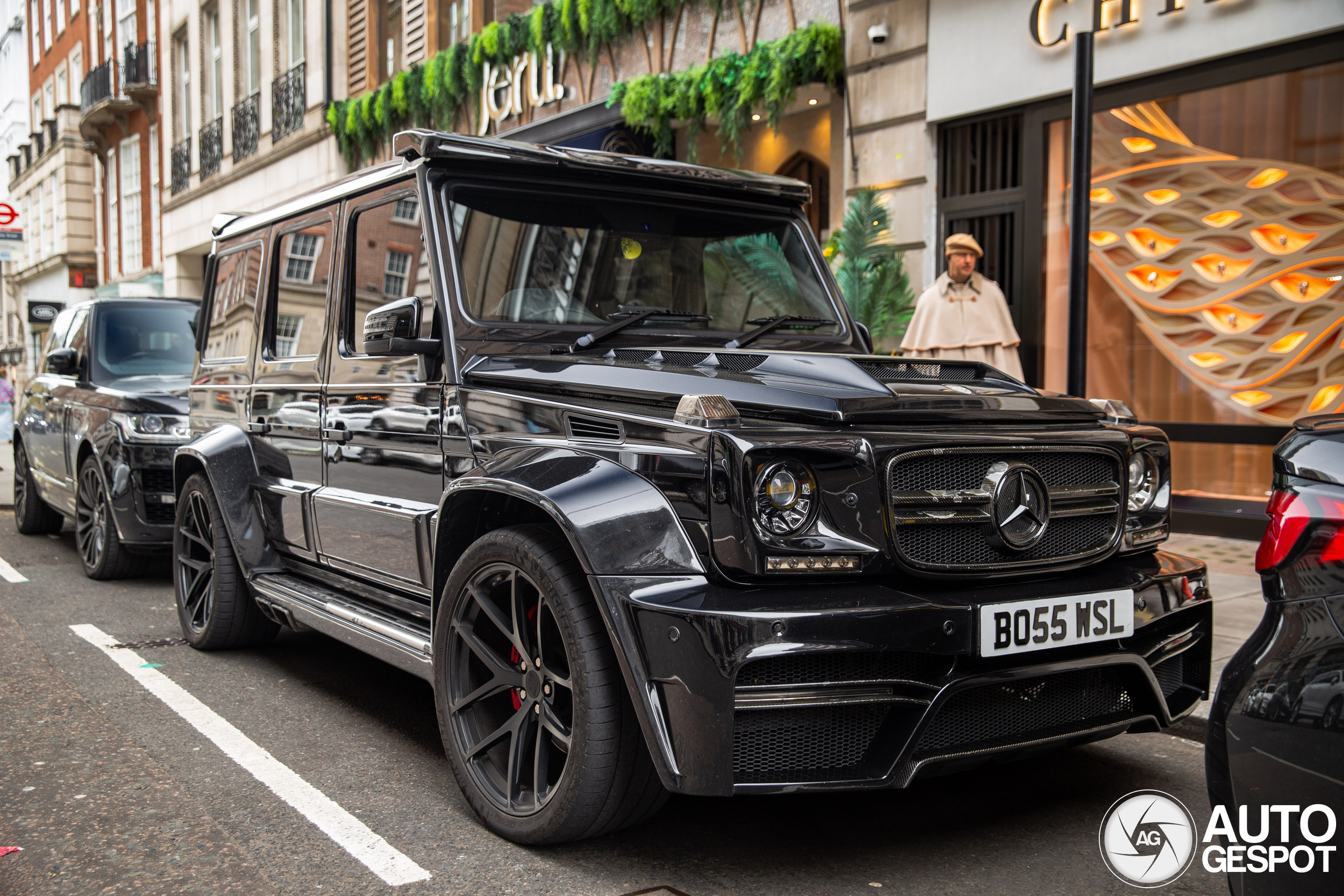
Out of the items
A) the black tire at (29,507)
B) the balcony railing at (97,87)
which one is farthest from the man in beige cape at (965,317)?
the balcony railing at (97,87)

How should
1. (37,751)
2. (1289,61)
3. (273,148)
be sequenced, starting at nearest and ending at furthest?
(37,751) → (1289,61) → (273,148)

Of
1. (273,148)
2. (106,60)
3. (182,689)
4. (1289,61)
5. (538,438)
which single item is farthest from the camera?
(106,60)

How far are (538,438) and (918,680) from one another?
123 centimetres

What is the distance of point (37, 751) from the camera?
391 cm

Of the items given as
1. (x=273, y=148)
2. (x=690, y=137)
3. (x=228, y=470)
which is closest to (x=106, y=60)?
(x=273, y=148)

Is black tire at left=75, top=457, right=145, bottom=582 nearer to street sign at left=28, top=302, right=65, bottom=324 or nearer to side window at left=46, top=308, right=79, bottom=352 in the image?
side window at left=46, top=308, right=79, bottom=352

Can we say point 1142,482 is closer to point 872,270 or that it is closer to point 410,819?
point 410,819

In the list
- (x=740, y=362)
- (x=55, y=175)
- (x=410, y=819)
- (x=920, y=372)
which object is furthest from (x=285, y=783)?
(x=55, y=175)

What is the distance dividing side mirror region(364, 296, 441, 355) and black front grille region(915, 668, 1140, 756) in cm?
194

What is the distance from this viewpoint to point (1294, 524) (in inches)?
80.8

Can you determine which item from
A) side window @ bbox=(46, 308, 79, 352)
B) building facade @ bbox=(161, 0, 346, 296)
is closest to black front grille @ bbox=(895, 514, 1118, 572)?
side window @ bbox=(46, 308, 79, 352)

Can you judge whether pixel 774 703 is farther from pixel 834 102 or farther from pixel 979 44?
pixel 834 102

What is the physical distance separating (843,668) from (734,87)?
9.06m

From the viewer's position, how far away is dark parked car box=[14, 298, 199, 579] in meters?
7.04
